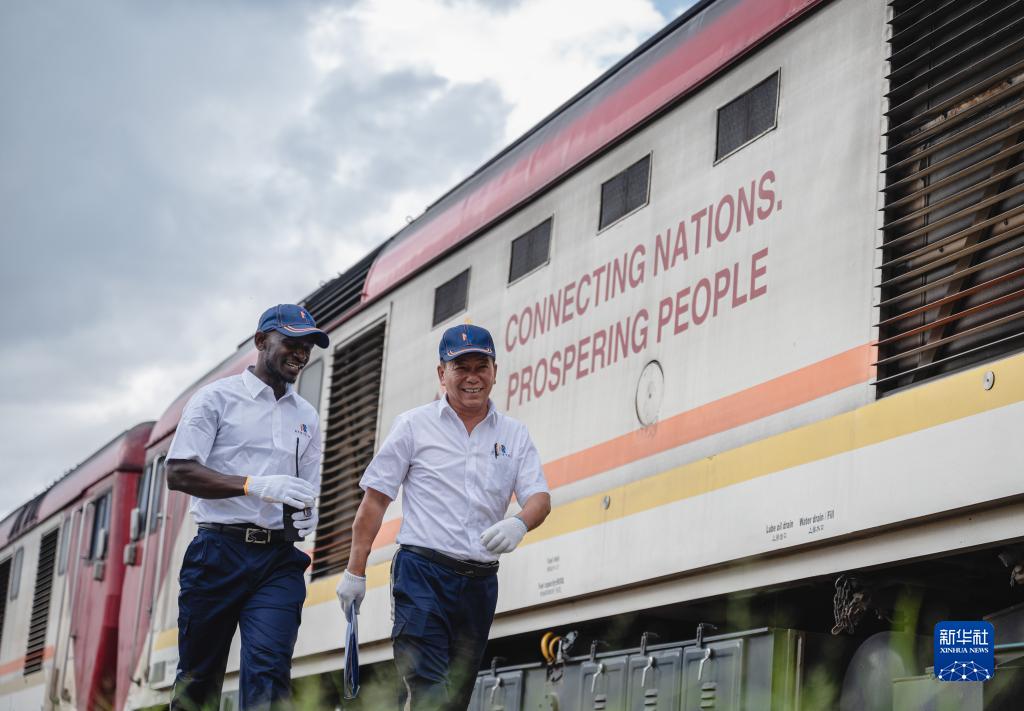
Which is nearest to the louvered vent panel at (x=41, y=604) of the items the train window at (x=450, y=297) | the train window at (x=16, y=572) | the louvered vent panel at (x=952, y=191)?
the train window at (x=16, y=572)

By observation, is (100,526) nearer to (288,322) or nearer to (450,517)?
(288,322)

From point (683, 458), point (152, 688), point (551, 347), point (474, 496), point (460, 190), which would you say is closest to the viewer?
point (474, 496)

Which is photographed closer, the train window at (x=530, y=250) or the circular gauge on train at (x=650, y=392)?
the circular gauge on train at (x=650, y=392)

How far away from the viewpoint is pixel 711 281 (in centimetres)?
624

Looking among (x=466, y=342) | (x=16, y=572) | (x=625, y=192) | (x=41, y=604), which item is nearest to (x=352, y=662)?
(x=466, y=342)

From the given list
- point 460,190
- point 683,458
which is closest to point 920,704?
point 683,458

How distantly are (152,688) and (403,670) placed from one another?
26.1ft

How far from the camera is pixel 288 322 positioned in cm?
550

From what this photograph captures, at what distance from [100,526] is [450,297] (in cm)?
802

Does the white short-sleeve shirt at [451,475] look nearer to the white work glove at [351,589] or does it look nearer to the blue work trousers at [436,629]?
the blue work trousers at [436,629]

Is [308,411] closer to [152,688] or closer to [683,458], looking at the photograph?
[683,458]

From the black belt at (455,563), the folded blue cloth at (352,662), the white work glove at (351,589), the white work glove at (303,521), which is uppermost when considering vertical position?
the white work glove at (303,521)

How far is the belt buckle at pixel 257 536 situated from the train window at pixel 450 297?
3333 mm

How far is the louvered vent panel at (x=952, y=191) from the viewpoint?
4.69 metres
